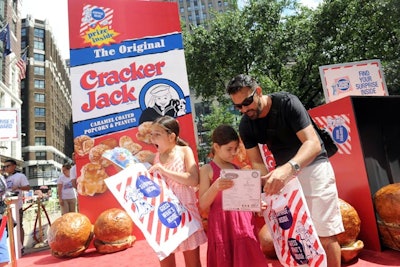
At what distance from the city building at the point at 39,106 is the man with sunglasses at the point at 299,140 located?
60682mm

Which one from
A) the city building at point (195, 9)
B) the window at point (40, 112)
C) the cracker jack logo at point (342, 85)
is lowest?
the cracker jack logo at point (342, 85)

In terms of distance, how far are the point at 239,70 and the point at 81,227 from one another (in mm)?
13947

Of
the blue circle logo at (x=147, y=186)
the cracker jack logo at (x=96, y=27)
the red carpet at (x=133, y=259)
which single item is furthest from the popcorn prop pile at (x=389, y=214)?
the cracker jack logo at (x=96, y=27)

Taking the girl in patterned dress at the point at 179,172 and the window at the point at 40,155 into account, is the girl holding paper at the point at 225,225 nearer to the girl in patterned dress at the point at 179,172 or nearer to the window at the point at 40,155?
the girl in patterned dress at the point at 179,172

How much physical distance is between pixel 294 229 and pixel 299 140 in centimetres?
69

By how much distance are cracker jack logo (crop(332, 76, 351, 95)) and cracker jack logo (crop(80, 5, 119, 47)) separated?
4.63m

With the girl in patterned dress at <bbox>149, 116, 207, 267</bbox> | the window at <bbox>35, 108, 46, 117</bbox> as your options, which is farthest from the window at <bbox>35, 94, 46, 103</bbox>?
the girl in patterned dress at <bbox>149, 116, 207, 267</bbox>

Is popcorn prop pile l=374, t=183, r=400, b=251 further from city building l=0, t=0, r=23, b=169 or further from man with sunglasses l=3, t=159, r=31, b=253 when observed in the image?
city building l=0, t=0, r=23, b=169

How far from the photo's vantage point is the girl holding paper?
231cm

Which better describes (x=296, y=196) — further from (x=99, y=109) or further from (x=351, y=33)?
(x=351, y=33)

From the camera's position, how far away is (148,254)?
16.2 ft

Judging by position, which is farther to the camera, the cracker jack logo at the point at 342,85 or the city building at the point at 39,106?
the city building at the point at 39,106

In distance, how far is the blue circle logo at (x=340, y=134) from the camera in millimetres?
4180

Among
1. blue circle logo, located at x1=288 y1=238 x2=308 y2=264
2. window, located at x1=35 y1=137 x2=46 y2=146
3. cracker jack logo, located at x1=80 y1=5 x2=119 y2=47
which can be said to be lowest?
blue circle logo, located at x1=288 y1=238 x2=308 y2=264
